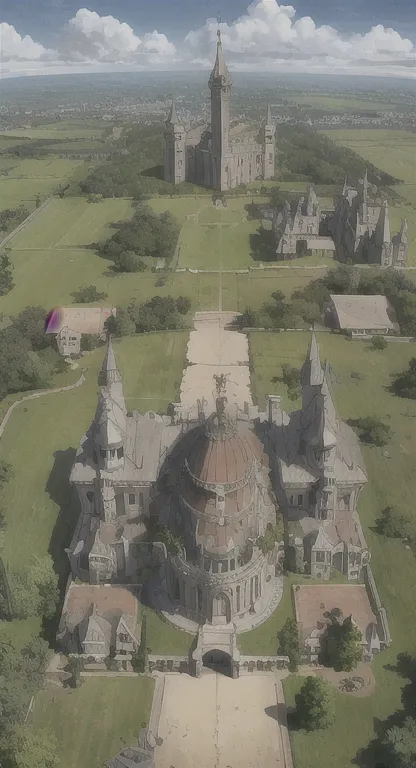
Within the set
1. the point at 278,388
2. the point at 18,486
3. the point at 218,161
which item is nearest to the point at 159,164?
the point at 218,161

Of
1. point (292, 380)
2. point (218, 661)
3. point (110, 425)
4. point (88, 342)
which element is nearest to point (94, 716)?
point (218, 661)

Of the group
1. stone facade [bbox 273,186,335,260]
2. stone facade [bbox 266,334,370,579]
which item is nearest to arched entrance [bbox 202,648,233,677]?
stone facade [bbox 266,334,370,579]

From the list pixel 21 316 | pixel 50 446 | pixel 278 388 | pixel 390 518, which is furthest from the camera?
pixel 21 316

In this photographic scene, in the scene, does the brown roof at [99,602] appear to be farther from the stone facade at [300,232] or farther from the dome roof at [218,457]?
the stone facade at [300,232]

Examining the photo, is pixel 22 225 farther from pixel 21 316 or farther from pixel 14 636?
pixel 14 636

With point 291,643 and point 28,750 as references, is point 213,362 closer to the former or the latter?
point 291,643

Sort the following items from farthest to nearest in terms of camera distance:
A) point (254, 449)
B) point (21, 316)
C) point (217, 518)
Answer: point (21, 316)
point (254, 449)
point (217, 518)
